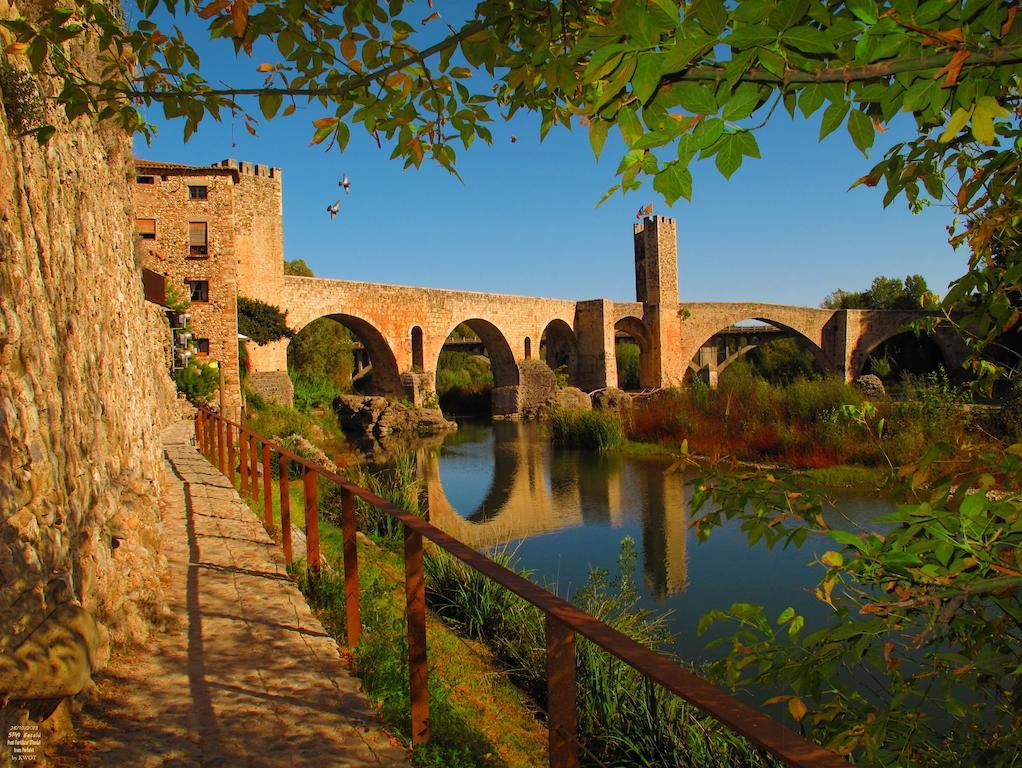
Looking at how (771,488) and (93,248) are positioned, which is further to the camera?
(93,248)

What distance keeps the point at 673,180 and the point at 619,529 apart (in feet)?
24.6

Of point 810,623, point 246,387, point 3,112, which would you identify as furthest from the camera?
point 246,387

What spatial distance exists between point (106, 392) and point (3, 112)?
1322mm

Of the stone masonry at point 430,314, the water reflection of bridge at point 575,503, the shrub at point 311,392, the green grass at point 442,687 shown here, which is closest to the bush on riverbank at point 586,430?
the water reflection of bridge at point 575,503

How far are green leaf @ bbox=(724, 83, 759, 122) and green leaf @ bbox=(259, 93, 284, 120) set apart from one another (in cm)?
133

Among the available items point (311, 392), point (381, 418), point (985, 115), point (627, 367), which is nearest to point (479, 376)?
point (627, 367)

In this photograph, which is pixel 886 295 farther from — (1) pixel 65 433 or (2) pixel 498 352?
(1) pixel 65 433

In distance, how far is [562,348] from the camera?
3303 cm

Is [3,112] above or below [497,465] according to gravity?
above

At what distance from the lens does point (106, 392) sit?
9.98ft

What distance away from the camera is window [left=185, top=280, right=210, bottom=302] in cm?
1639

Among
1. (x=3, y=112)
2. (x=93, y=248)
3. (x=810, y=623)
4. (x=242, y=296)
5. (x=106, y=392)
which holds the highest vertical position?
(x=242, y=296)

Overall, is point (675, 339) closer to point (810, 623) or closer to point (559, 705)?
point (810, 623)

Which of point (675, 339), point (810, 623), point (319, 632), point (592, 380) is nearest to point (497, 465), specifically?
point (810, 623)
